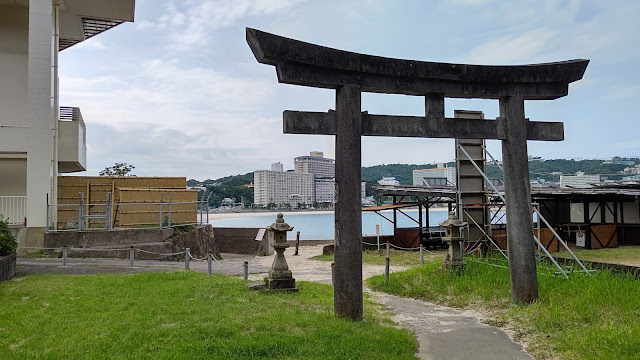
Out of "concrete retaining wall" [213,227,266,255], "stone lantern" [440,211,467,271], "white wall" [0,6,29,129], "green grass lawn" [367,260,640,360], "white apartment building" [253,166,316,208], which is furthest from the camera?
"white apartment building" [253,166,316,208]

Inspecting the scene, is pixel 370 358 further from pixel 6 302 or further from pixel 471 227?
pixel 471 227

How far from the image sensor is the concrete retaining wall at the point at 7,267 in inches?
421

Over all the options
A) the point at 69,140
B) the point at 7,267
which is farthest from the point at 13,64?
the point at 7,267

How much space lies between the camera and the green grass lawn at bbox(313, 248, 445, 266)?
63.3ft

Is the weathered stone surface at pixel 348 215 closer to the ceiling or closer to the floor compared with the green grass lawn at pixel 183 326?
closer to the ceiling

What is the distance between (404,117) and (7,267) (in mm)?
10271

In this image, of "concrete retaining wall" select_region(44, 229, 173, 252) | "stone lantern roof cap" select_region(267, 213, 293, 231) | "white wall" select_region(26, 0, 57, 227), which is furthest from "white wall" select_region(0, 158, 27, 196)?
"stone lantern roof cap" select_region(267, 213, 293, 231)

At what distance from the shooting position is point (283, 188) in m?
119

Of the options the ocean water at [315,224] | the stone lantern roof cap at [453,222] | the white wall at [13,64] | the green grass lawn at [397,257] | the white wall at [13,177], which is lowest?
the ocean water at [315,224]

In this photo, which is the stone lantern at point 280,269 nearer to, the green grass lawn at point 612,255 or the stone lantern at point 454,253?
the stone lantern at point 454,253

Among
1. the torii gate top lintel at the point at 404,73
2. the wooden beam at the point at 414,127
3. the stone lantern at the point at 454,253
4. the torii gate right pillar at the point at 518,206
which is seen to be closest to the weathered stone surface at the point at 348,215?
the wooden beam at the point at 414,127

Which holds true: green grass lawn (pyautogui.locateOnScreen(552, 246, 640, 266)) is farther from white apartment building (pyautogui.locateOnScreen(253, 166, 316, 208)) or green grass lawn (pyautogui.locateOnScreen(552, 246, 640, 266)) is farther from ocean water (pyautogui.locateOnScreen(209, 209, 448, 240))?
white apartment building (pyautogui.locateOnScreen(253, 166, 316, 208))

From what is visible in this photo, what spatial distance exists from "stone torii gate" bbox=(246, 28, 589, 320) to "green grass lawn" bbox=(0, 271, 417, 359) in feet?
3.17

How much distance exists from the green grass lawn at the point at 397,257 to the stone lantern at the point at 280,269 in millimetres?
9020
